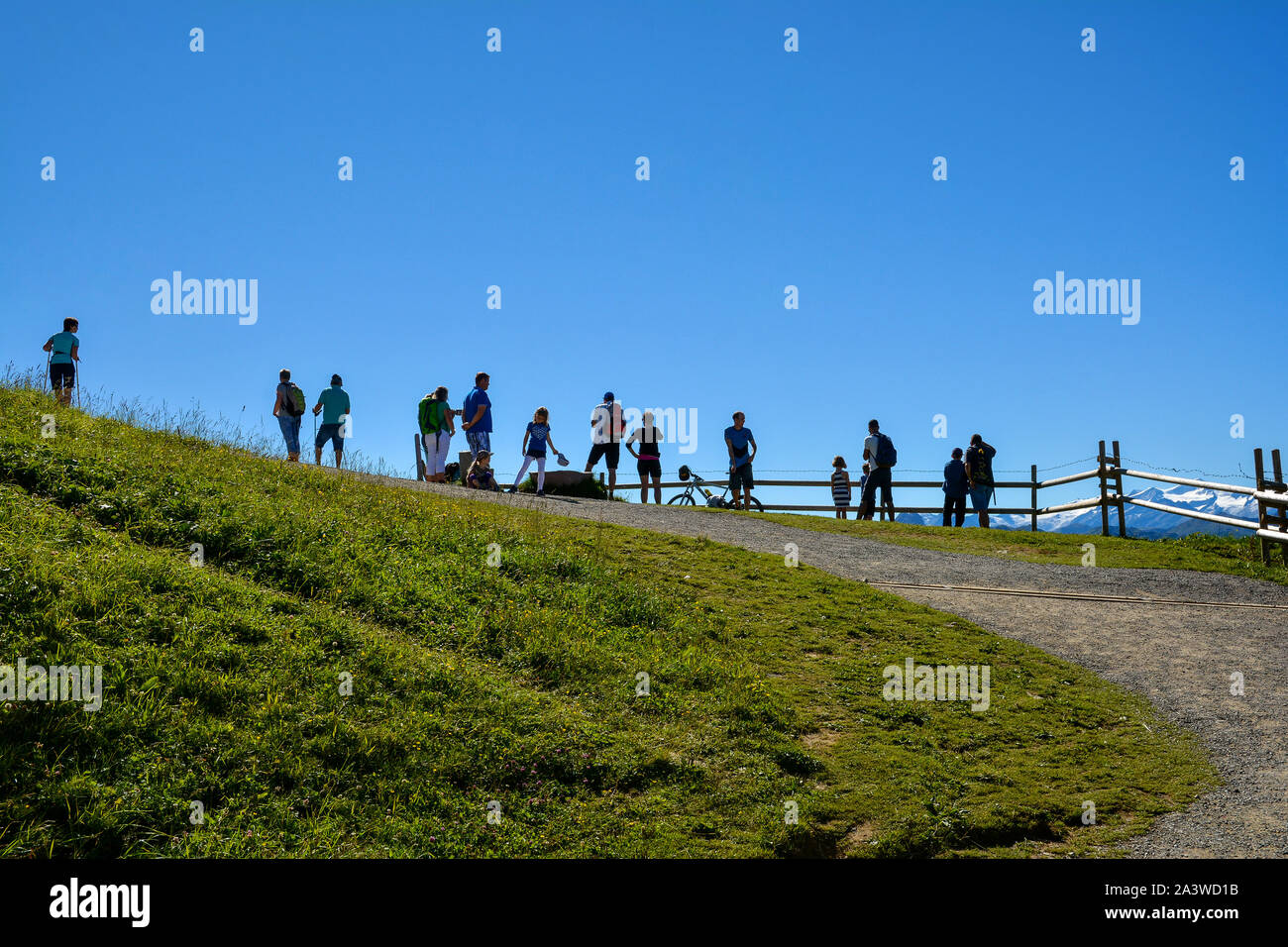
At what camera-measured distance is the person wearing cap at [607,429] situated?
2059 centimetres

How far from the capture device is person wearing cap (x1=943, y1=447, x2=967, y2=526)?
73.5 ft

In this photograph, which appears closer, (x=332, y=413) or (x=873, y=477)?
(x=332, y=413)

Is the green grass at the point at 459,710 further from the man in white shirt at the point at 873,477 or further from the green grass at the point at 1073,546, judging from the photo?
the man in white shirt at the point at 873,477

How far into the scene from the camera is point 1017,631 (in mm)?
11758

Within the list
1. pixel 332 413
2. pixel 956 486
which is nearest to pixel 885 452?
pixel 956 486

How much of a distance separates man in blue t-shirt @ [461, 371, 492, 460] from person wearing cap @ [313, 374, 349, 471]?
8.51 feet

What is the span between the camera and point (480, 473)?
65.5ft

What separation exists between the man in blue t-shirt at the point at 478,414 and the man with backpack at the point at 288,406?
10.8 ft

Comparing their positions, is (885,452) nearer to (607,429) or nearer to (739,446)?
(739,446)

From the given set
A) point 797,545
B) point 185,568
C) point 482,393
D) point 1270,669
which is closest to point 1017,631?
point 1270,669

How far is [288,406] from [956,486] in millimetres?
14532

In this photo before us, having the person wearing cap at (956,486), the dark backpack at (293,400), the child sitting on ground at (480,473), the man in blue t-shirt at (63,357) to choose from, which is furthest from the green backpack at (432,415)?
the person wearing cap at (956,486)
